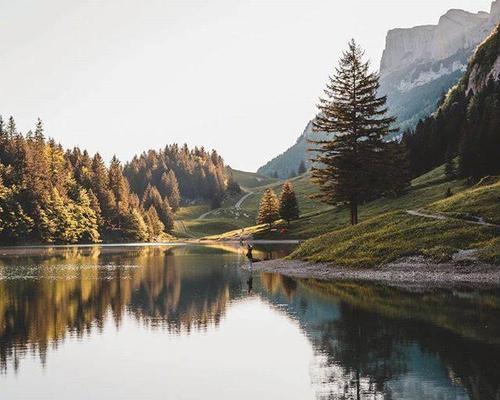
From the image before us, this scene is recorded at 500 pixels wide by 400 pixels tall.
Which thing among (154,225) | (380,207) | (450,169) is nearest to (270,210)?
(380,207)

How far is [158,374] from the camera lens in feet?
49.7

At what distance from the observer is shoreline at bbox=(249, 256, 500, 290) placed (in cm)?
3295

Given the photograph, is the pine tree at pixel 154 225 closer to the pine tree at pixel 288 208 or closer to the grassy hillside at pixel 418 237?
the pine tree at pixel 288 208

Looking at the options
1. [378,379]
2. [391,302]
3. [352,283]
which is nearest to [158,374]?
[378,379]

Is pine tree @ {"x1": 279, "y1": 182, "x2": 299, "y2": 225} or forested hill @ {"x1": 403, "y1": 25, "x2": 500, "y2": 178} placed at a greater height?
forested hill @ {"x1": 403, "y1": 25, "x2": 500, "y2": 178}

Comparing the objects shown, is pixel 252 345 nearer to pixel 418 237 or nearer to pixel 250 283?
pixel 250 283

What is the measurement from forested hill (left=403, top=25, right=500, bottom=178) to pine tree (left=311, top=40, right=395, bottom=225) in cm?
2979

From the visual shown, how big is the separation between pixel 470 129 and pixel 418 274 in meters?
63.4

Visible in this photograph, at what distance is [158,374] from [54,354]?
4193 mm

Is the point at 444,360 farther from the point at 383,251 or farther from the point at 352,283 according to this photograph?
the point at 383,251

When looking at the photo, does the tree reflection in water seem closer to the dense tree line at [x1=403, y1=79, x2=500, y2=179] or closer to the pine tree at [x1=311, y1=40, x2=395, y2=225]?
the pine tree at [x1=311, y1=40, x2=395, y2=225]

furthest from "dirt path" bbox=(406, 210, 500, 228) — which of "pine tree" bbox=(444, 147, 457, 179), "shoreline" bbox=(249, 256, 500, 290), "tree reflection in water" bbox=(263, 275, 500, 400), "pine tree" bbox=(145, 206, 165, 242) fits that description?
"pine tree" bbox=(145, 206, 165, 242)

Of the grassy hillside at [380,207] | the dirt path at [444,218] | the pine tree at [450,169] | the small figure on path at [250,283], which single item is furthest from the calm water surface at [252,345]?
the pine tree at [450,169]

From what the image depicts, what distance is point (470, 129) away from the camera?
305 ft
